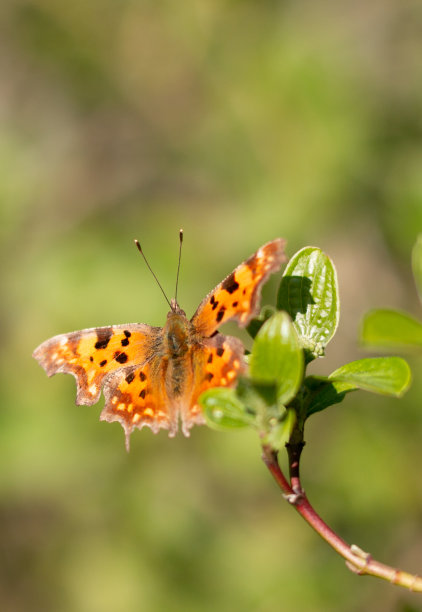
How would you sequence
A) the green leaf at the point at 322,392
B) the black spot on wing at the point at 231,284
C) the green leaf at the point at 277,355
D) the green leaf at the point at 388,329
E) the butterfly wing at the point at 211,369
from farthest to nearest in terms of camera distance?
the black spot on wing at the point at 231,284
the butterfly wing at the point at 211,369
the green leaf at the point at 322,392
the green leaf at the point at 277,355
the green leaf at the point at 388,329

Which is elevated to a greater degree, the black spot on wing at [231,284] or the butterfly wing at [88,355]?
the black spot on wing at [231,284]

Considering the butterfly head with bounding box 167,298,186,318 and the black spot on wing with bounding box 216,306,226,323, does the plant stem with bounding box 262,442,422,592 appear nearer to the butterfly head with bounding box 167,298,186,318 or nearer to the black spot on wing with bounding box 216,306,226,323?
the black spot on wing with bounding box 216,306,226,323

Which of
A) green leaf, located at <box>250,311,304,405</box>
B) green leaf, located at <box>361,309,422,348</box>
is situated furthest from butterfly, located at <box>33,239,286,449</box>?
green leaf, located at <box>361,309,422,348</box>

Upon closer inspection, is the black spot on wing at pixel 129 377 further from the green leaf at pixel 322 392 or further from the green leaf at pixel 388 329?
the green leaf at pixel 388 329

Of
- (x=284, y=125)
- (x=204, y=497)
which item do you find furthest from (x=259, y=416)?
(x=284, y=125)

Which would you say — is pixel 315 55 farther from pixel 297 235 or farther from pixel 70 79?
pixel 70 79

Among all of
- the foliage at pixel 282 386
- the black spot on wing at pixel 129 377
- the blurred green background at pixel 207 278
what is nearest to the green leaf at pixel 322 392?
the foliage at pixel 282 386

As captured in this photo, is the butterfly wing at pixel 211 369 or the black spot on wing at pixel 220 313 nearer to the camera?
the butterfly wing at pixel 211 369
